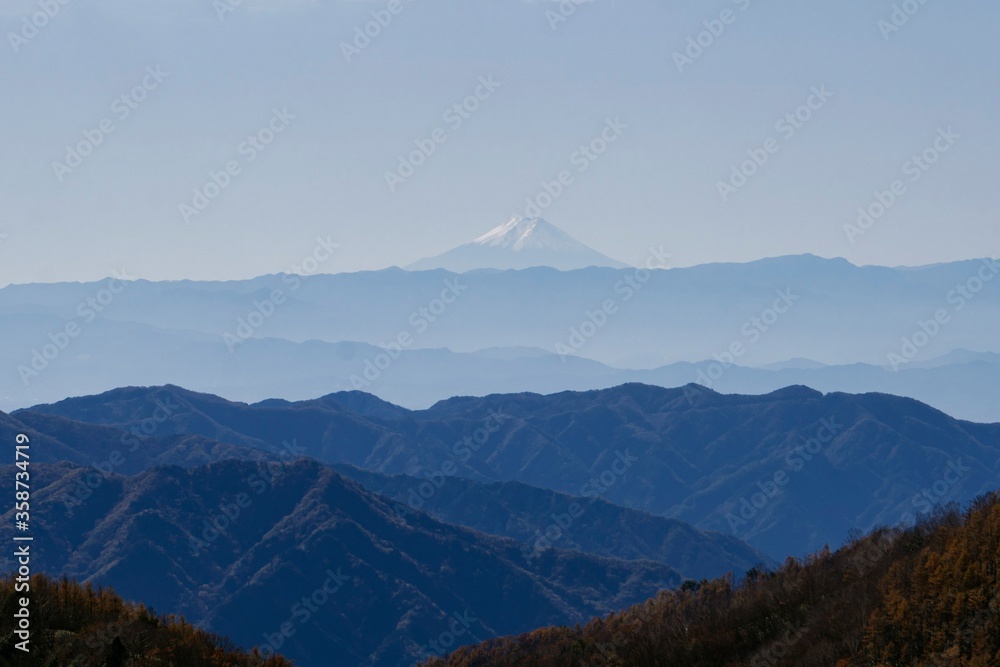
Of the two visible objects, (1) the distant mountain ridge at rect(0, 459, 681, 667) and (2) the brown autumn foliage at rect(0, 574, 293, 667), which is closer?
(2) the brown autumn foliage at rect(0, 574, 293, 667)

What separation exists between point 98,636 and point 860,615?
17.8m

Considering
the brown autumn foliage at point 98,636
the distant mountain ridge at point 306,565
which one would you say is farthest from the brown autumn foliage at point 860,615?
the distant mountain ridge at point 306,565

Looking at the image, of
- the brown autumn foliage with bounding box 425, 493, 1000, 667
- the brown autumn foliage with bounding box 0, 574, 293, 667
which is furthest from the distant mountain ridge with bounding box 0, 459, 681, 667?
the brown autumn foliage with bounding box 0, 574, 293, 667

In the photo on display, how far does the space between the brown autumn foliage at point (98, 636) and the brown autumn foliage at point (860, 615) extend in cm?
1257

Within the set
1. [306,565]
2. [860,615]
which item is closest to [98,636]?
[860,615]

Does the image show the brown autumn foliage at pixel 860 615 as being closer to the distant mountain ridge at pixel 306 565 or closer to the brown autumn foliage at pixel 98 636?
the brown autumn foliage at pixel 98 636

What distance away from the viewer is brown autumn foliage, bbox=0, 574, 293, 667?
68.9ft

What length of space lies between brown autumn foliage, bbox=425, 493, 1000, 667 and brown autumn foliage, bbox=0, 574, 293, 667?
41.2 ft

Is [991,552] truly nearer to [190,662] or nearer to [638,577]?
[190,662]

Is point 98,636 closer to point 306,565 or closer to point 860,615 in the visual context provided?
point 860,615

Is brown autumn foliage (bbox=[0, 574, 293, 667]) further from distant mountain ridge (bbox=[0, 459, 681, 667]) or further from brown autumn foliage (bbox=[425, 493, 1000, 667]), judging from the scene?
distant mountain ridge (bbox=[0, 459, 681, 667])

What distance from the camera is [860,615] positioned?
86.8ft

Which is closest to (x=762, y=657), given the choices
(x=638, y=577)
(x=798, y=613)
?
(x=798, y=613)

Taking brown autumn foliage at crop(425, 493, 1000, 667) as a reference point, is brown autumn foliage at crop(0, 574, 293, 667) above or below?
below
